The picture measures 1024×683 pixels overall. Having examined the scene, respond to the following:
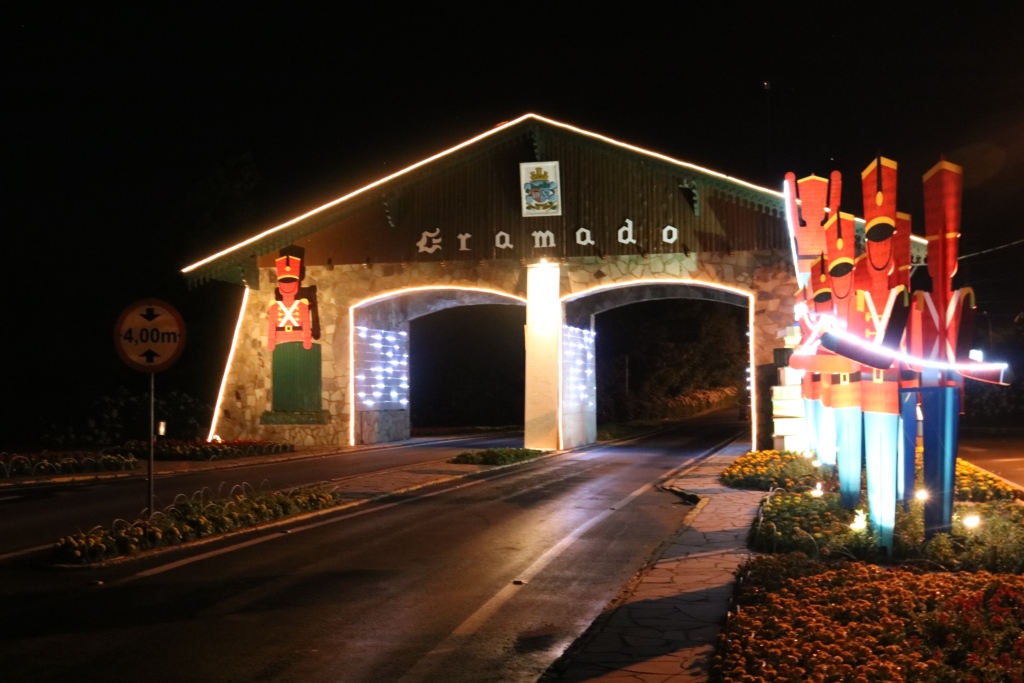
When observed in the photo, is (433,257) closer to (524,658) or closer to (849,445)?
(849,445)

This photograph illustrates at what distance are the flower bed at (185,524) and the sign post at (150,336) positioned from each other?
489 millimetres

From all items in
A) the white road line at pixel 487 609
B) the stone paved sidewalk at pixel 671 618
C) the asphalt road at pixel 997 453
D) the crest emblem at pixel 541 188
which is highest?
the crest emblem at pixel 541 188

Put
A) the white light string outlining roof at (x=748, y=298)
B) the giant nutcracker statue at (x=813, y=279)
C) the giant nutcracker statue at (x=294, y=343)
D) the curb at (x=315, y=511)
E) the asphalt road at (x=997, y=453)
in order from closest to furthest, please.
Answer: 1. the curb at (x=315, y=511)
2. the giant nutcracker statue at (x=813, y=279)
3. the asphalt road at (x=997, y=453)
4. the white light string outlining roof at (x=748, y=298)
5. the giant nutcracker statue at (x=294, y=343)

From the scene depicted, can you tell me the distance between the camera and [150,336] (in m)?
12.0

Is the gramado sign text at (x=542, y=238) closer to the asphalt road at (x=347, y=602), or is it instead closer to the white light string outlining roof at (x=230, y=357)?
the white light string outlining roof at (x=230, y=357)

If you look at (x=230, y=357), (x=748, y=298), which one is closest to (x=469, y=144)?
(x=748, y=298)

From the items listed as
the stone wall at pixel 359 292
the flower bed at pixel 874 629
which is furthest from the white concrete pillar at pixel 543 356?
the flower bed at pixel 874 629

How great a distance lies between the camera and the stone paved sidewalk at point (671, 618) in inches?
264

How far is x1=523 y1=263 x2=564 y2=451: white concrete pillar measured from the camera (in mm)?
28547

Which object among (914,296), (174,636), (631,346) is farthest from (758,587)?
(631,346)

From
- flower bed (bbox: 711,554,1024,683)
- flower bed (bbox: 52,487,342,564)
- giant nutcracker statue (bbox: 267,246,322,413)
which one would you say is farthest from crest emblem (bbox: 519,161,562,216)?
flower bed (bbox: 711,554,1024,683)

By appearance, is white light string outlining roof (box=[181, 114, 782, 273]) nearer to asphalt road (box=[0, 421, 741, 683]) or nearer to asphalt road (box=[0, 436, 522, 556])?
asphalt road (box=[0, 436, 522, 556])

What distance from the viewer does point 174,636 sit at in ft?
25.4

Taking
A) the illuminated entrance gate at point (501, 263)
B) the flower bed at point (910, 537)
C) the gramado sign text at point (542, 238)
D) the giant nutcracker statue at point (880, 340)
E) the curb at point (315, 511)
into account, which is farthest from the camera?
the gramado sign text at point (542, 238)
